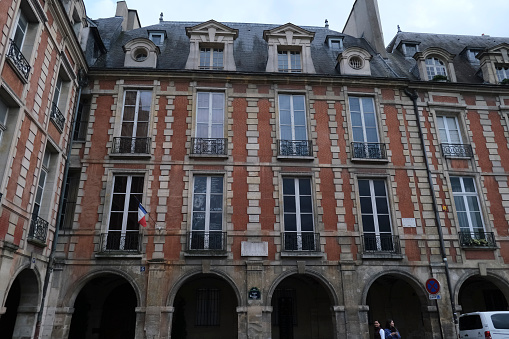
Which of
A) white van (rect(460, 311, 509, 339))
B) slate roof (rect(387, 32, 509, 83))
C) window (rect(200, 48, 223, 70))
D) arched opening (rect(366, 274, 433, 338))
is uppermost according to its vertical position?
slate roof (rect(387, 32, 509, 83))

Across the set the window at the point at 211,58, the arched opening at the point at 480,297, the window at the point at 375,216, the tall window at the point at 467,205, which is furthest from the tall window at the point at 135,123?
the arched opening at the point at 480,297

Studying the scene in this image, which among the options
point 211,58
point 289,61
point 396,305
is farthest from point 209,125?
point 396,305

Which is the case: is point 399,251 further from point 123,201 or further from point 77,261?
point 77,261

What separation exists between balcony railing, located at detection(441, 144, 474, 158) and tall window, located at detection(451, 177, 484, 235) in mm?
835

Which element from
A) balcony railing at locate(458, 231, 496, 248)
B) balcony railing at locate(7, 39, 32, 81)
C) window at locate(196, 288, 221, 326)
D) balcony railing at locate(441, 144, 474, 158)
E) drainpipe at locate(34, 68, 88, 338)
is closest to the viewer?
balcony railing at locate(7, 39, 32, 81)

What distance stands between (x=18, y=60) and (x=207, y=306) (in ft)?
30.7

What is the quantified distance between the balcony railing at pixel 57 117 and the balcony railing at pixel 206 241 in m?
5.02

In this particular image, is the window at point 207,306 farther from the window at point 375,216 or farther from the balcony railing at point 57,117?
the balcony railing at point 57,117

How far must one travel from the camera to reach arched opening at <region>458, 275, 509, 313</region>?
13.8 meters

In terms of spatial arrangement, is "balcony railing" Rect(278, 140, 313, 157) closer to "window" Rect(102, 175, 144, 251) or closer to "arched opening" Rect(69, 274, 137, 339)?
"window" Rect(102, 175, 144, 251)

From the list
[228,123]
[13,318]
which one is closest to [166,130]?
[228,123]

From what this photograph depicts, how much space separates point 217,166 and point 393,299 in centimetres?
784

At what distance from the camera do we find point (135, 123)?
1311 cm

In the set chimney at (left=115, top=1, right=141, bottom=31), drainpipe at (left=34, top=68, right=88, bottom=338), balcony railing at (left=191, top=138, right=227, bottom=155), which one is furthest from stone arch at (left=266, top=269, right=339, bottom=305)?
chimney at (left=115, top=1, right=141, bottom=31)
